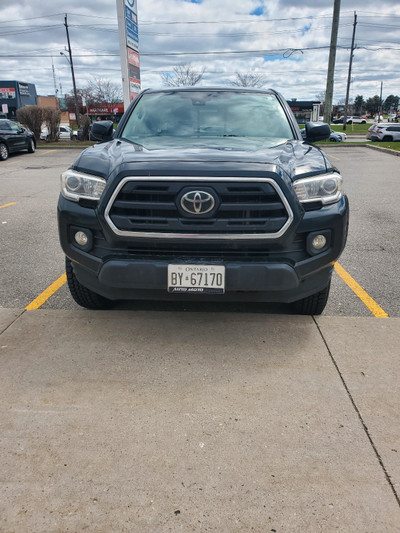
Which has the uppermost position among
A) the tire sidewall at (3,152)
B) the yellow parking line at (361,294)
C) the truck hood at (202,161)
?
the truck hood at (202,161)

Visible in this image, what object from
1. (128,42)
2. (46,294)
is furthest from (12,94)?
(46,294)

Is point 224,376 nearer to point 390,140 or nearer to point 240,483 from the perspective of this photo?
point 240,483

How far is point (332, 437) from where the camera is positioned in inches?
90.7

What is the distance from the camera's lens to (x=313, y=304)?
3.55 meters

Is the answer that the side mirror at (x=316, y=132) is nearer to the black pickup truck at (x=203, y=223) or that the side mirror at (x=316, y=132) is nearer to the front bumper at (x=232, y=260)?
the black pickup truck at (x=203, y=223)

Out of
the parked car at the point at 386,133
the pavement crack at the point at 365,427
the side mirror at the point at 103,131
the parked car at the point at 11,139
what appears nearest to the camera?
the pavement crack at the point at 365,427

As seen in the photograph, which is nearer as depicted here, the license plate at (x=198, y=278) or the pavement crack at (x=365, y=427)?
the pavement crack at (x=365, y=427)

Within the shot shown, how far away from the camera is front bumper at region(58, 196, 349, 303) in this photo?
2838 mm

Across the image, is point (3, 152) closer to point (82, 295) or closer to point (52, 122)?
point (52, 122)

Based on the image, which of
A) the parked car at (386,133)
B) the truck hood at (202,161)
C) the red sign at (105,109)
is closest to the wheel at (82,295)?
the truck hood at (202,161)

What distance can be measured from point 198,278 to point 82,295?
1.22m

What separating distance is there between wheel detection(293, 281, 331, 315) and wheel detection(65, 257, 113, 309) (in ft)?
5.13

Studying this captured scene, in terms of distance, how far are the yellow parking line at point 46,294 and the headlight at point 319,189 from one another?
243 centimetres

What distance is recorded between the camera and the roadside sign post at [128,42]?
13188 mm
